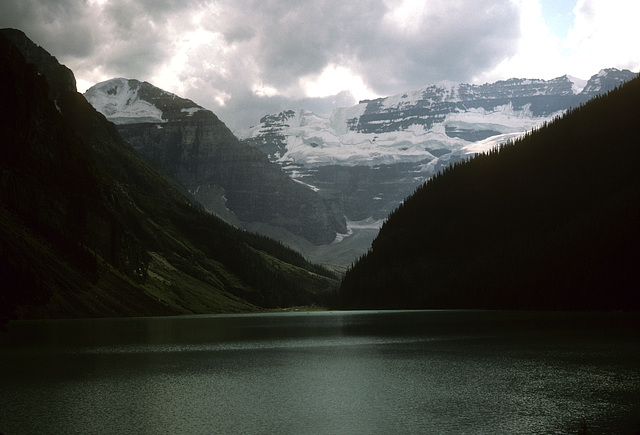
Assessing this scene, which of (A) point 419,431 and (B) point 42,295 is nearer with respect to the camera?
(A) point 419,431

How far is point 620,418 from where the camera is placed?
40.3 meters

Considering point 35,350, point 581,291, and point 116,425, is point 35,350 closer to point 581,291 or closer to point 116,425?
point 116,425

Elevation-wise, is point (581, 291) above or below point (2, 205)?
below

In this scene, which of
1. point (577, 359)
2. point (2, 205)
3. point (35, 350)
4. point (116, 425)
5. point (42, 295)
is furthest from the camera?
point (2, 205)

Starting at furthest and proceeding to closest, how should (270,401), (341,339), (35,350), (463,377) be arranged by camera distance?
(341,339) < (35,350) < (463,377) < (270,401)

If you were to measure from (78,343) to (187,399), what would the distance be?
56.7 m

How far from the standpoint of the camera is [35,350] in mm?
86875

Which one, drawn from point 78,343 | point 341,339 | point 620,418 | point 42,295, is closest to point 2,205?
point 42,295

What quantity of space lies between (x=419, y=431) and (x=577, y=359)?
3961 cm

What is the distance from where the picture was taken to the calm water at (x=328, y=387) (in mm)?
40781

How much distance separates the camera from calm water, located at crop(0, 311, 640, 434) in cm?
4078

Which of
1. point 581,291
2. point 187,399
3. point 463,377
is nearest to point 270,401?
point 187,399

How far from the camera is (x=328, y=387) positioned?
184 feet

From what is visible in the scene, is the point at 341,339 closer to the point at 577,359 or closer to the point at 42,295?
the point at 577,359
